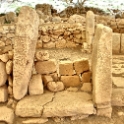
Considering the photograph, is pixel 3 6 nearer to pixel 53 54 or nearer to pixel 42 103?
pixel 53 54

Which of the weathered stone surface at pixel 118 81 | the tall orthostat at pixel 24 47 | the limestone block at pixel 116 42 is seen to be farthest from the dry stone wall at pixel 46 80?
the limestone block at pixel 116 42

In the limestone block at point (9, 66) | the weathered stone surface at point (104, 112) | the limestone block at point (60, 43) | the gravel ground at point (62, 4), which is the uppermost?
the gravel ground at point (62, 4)

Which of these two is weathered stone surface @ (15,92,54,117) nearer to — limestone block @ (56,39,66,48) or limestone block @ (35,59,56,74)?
limestone block @ (35,59,56,74)

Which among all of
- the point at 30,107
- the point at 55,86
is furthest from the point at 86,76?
the point at 30,107

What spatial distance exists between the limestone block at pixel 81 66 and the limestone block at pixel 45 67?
0.85 feet

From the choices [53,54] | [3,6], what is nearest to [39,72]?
[53,54]

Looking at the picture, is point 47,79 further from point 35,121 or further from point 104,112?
point 104,112

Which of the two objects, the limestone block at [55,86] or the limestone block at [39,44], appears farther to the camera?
the limestone block at [39,44]

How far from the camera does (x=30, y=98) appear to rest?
99.3 inches

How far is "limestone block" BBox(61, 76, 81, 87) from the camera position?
270 centimetres

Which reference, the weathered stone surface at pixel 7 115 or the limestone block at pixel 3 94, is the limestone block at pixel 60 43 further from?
the weathered stone surface at pixel 7 115

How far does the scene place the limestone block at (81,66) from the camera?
2.68m

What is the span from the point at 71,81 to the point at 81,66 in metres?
0.21

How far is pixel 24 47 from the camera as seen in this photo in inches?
92.7
